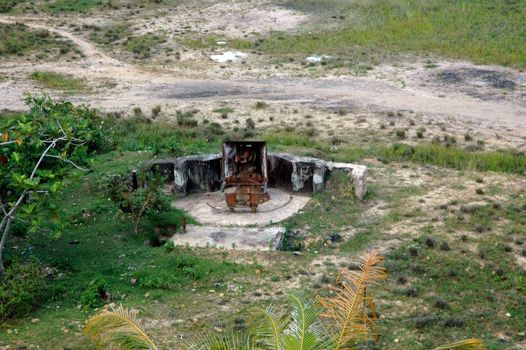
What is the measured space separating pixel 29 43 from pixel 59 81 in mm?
6111

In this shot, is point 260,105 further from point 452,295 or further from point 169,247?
→ point 452,295

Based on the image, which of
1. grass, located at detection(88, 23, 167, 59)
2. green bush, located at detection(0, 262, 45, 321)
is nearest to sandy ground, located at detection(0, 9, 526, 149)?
grass, located at detection(88, 23, 167, 59)

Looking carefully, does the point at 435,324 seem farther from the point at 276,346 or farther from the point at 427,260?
the point at 276,346

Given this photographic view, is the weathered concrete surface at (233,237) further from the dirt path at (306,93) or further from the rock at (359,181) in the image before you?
the dirt path at (306,93)

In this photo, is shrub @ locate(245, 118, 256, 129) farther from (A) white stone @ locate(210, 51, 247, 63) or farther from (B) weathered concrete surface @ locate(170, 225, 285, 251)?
(A) white stone @ locate(210, 51, 247, 63)

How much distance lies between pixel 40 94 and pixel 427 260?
67.5ft

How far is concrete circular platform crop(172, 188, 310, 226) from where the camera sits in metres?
16.1

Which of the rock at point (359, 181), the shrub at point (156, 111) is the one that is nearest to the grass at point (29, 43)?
the shrub at point (156, 111)

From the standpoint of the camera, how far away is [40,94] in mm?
29266

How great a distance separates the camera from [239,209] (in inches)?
660

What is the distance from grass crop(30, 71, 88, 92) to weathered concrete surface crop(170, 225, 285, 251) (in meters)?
16.9

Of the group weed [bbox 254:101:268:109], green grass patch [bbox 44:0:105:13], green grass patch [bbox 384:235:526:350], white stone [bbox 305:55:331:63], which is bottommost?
green grass patch [bbox 384:235:526:350]

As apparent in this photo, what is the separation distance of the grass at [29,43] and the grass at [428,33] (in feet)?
34.3

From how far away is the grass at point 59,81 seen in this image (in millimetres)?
30391
